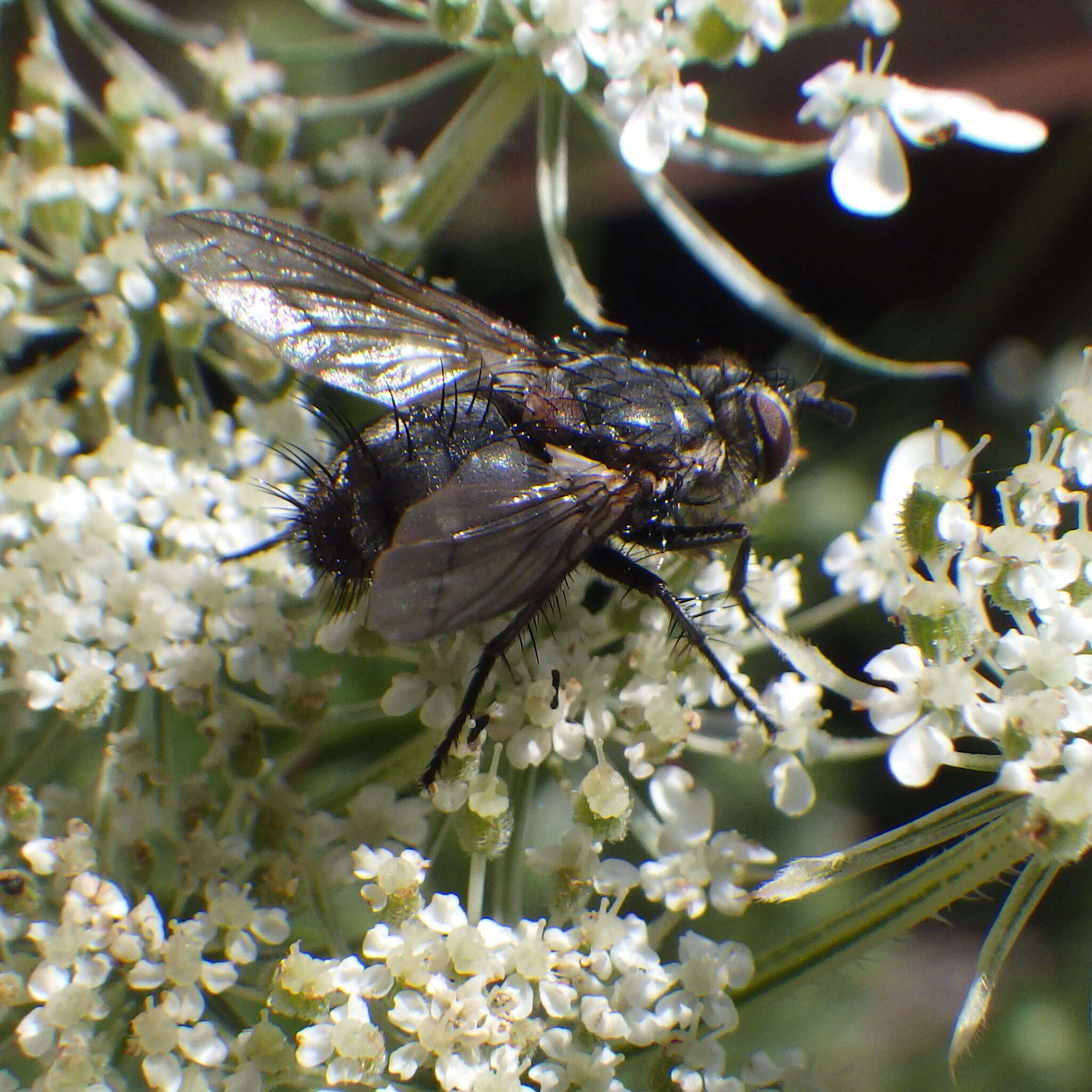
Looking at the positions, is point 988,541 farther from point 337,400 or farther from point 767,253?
point 767,253

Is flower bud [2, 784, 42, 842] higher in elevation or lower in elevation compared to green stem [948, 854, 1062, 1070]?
higher

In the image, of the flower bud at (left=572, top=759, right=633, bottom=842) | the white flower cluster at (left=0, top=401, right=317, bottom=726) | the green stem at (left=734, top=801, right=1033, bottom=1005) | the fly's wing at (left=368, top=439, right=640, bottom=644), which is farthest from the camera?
the white flower cluster at (left=0, top=401, right=317, bottom=726)

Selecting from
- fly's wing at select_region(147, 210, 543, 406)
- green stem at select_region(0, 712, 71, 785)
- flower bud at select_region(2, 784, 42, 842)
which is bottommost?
flower bud at select_region(2, 784, 42, 842)

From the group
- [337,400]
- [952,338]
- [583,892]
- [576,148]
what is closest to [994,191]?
[952,338]

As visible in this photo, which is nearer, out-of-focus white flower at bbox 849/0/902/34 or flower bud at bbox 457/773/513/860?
flower bud at bbox 457/773/513/860

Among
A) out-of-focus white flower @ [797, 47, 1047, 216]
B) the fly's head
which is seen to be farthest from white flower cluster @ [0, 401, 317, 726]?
Result: out-of-focus white flower @ [797, 47, 1047, 216]

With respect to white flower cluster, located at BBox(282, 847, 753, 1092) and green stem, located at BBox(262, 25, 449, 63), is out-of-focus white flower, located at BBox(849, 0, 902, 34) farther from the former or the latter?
white flower cluster, located at BBox(282, 847, 753, 1092)

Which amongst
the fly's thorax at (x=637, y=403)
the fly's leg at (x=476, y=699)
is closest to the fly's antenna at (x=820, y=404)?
the fly's thorax at (x=637, y=403)

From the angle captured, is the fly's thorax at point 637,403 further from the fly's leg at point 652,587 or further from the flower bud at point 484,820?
the flower bud at point 484,820

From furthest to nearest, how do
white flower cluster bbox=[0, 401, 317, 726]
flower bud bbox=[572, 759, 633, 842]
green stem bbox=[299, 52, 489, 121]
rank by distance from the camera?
1. green stem bbox=[299, 52, 489, 121]
2. white flower cluster bbox=[0, 401, 317, 726]
3. flower bud bbox=[572, 759, 633, 842]
